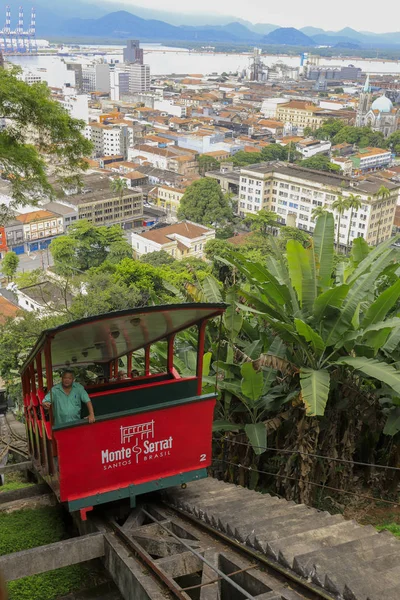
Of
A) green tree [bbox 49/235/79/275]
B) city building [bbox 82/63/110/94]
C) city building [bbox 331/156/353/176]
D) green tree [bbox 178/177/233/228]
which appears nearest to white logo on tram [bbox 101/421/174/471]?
green tree [bbox 49/235/79/275]

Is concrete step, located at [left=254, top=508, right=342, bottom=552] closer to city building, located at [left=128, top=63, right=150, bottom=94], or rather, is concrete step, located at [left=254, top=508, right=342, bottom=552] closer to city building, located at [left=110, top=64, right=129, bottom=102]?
city building, located at [left=110, top=64, right=129, bottom=102]

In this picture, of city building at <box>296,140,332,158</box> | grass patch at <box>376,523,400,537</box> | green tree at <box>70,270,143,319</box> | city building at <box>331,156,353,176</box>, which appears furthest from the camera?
city building at <box>296,140,332,158</box>

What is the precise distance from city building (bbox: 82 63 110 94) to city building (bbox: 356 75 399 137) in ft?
210

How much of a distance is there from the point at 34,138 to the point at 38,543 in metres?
7.04

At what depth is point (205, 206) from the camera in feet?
188

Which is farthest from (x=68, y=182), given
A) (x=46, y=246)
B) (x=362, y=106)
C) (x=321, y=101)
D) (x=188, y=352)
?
(x=321, y=101)

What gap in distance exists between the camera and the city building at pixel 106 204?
55.6 m

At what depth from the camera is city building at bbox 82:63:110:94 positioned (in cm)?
14575

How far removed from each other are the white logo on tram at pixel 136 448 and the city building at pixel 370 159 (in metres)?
77.5

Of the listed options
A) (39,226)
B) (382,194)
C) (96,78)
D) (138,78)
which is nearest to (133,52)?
(96,78)

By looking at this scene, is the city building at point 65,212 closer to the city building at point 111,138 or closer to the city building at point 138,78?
the city building at point 111,138

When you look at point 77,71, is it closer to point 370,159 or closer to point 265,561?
point 370,159

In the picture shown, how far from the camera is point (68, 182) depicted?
10500 millimetres

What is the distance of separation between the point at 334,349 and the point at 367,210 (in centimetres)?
5152
